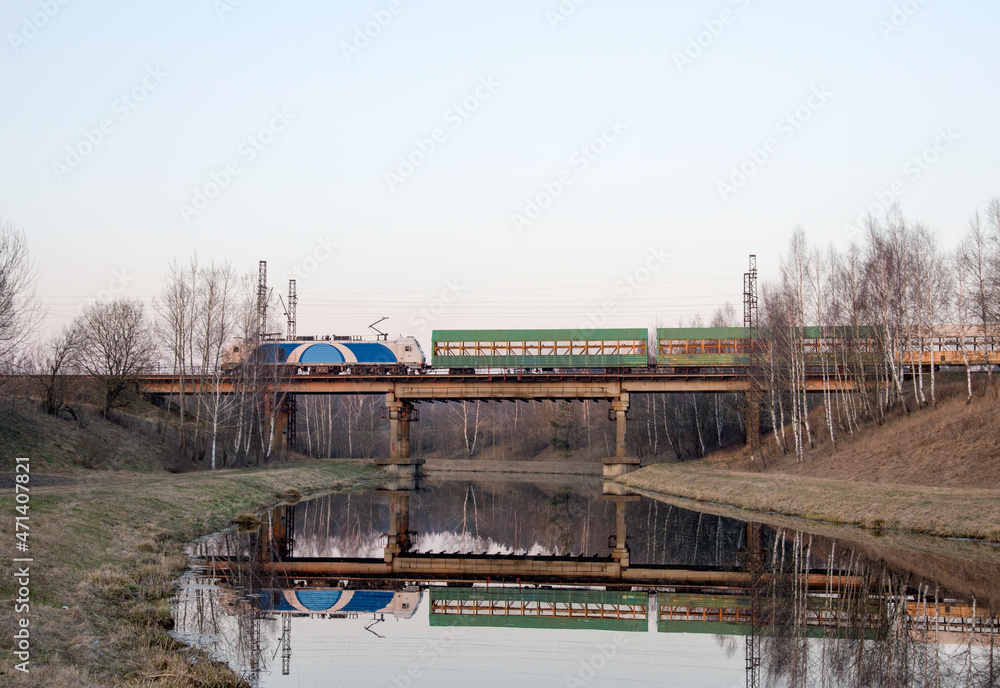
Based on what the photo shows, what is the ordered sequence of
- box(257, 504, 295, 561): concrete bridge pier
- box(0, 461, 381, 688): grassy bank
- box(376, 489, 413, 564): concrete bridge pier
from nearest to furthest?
box(0, 461, 381, 688): grassy bank → box(257, 504, 295, 561): concrete bridge pier → box(376, 489, 413, 564): concrete bridge pier

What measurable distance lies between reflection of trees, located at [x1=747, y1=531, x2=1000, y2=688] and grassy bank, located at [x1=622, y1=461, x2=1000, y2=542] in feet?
22.9

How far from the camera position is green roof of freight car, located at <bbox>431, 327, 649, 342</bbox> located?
210 feet

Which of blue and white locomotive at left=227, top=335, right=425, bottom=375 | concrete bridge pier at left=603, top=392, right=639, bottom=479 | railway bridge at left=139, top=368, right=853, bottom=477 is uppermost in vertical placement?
blue and white locomotive at left=227, top=335, right=425, bottom=375

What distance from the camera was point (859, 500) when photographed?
3312 centimetres

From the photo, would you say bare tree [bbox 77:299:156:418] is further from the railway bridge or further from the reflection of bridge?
the reflection of bridge

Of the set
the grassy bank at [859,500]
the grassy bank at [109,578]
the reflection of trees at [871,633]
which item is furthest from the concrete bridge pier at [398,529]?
the grassy bank at [859,500]

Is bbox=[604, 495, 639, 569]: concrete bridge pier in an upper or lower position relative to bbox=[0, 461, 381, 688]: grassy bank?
lower

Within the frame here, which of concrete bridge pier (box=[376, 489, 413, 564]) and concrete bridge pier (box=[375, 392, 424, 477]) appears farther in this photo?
concrete bridge pier (box=[375, 392, 424, 477])

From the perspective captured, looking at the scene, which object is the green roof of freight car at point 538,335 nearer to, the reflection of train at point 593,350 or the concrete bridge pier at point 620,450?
the reflection of train at point 593,350

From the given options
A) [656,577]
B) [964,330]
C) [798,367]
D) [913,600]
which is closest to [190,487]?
[656,577]

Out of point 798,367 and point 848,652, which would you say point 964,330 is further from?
point 848,652

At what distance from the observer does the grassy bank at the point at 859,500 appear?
87.7 feet

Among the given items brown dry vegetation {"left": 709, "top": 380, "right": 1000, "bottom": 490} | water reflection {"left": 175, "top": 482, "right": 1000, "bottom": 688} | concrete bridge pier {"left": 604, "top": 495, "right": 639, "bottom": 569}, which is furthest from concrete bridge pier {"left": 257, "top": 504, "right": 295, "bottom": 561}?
brown dry vegetation {"left": 709, "top": 380, "right": 1000, "bottom": 490}

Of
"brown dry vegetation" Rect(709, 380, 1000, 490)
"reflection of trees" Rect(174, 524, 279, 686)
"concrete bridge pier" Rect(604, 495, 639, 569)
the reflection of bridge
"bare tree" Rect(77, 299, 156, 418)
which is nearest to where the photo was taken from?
"reflection of trees" Rect(174, 524, 279, 686)
